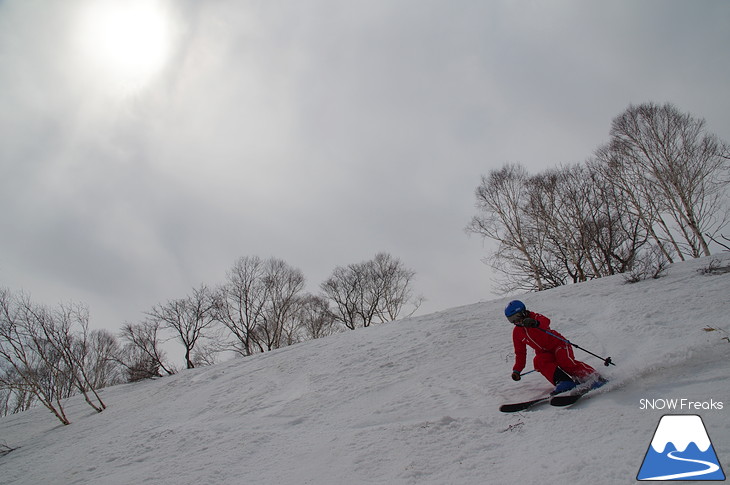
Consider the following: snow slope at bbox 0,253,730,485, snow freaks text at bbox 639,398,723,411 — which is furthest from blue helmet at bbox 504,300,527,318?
snow freaks text at bbox 639,398,723,411

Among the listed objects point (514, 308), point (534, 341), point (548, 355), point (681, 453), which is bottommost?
point (681, 453)

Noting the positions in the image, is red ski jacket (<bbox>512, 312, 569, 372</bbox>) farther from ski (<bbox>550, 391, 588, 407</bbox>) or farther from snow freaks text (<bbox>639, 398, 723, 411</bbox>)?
snow freaks text (<bbox>639, 398, 723, 411</bbox>)

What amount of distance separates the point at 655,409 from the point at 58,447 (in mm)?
12454

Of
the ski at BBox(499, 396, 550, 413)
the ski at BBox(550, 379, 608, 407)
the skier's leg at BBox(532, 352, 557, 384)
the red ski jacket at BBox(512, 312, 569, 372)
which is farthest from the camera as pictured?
the red ski jacket at BBox(512, 312, 569, 372)

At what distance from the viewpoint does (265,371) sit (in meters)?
9.76

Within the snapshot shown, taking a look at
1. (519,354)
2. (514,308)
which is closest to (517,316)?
(514,308)

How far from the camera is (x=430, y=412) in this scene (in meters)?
4.73

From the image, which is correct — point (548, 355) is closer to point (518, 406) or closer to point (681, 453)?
point (518, 406)

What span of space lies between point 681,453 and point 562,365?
1888 mm

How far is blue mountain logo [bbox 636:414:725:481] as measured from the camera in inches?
91.7

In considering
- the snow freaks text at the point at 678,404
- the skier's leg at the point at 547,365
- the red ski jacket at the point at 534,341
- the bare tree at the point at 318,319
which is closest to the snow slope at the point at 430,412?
the snow freaks text at the point at 678,404

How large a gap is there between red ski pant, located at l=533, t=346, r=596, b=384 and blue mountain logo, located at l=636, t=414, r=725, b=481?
122 cm

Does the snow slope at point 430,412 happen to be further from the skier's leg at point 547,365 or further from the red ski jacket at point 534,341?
the red ski jacket at point 534,341

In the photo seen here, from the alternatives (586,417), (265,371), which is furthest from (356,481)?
(265,371)
